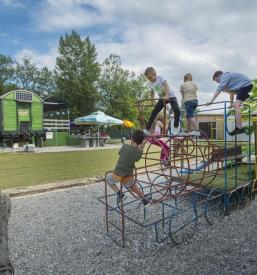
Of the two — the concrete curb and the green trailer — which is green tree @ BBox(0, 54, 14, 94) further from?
the concrete curb

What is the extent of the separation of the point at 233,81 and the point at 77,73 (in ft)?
120

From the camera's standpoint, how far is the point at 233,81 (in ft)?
20.5

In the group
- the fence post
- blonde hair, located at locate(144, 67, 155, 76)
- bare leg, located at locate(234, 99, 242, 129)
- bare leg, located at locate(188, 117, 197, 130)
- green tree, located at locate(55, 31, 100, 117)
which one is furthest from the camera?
green tree, located at locate(55, 31, 100, 117)

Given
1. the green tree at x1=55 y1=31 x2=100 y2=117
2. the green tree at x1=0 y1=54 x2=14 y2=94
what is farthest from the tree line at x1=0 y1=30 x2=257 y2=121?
the green tree at x1=0 y1=54 x2=14 y2=94

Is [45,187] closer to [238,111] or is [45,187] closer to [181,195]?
[181,195]

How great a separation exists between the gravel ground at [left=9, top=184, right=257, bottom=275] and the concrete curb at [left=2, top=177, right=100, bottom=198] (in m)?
1.24

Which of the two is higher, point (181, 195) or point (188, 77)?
point (188, 77)

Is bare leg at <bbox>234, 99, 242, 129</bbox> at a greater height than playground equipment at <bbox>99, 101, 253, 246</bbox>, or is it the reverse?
bare leg at <bbox>234, 99, 242, 129</bbox>

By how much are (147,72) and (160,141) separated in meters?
1.31

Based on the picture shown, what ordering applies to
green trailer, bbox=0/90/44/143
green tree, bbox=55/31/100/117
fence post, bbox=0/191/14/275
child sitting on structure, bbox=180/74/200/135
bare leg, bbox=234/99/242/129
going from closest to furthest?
1. fence post, bbox=0/191/14/275
2. bare leg, bbox=234/99/242/129
3. child sitting on structure, bbox=180/74/200/135
4. green trailer, bbox=0/90/44/143
5. green tree, bbox=55/31/100/117

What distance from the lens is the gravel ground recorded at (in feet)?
13.2

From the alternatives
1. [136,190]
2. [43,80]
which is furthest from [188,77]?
[43,80]

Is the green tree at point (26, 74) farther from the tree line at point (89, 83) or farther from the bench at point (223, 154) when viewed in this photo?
the bench at point (223, 154)

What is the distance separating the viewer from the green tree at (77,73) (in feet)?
132
